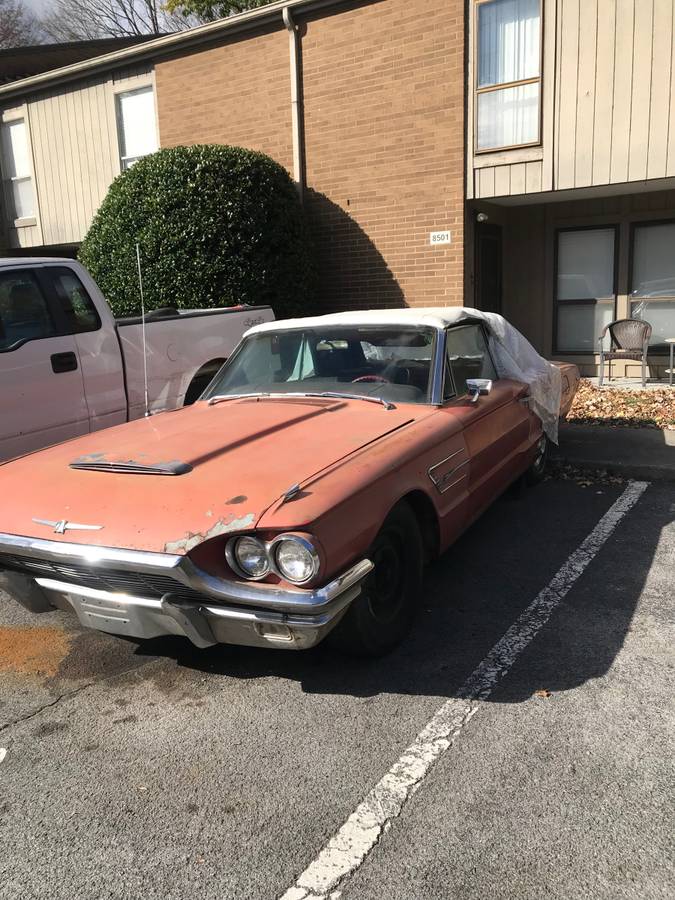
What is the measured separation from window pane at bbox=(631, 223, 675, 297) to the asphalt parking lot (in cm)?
829

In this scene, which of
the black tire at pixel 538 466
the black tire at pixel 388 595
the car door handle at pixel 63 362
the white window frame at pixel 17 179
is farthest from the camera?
the white window frame at pixel 17 179

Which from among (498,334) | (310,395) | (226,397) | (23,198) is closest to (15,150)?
(23,198)

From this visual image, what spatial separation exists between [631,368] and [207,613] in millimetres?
10134

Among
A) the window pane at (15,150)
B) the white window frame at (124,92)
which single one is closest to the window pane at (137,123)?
the white window frame at (124,92)

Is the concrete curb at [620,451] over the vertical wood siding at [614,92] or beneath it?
beneath

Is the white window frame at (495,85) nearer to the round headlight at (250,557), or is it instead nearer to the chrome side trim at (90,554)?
the round headlight at (250,557)

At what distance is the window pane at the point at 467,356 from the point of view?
4621mm

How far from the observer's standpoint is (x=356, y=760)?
2840 mm

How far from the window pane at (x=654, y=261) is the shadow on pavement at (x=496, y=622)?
688 centimetres

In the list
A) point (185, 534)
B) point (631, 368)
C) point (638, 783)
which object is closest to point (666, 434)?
point (631, 368)

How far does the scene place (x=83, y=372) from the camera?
5793 millimetres

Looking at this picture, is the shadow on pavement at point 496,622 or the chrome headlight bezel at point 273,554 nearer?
the chrome headlight bezel at point 273,554

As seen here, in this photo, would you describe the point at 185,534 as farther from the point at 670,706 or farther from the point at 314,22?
the point at 314,22

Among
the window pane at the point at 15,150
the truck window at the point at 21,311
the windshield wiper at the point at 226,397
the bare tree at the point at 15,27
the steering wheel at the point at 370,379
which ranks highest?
the bare tree at the point at 15,27
